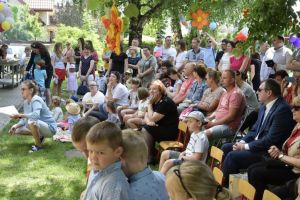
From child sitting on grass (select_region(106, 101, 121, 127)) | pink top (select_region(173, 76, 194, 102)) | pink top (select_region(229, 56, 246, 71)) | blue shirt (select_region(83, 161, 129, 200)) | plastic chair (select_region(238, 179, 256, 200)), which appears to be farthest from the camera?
pink top (select_region(229, 56, 246, 71))

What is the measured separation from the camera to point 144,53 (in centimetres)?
1011

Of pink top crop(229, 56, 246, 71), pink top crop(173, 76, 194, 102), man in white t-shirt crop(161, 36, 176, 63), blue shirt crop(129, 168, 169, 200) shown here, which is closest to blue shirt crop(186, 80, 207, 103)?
pink top crop(173, 76, 194, 102)

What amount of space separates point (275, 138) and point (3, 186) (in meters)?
3.26

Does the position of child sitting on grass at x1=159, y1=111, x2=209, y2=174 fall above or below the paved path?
above

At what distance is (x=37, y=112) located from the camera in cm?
648

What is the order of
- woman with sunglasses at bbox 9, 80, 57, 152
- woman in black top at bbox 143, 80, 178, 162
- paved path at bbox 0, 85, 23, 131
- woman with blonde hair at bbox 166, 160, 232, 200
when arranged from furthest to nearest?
paved path at bbox 0, 85, 23, 131
woman with sunglasses at bbox 9, 80, 57, 152
woman in black top at bbox 143, 80, 178, 162
woman with blonde hair at bbox 166, 160, 232, 200

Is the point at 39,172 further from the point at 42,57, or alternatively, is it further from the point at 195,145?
the point at 42,57

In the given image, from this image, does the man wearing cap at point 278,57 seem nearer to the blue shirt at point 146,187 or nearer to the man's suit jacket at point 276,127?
the man's suit jacket at point 276,127

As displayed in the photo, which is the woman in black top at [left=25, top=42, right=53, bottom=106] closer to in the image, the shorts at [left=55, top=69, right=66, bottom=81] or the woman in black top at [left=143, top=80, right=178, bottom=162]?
the shorts at [left=55, top=69, right=66, bottom=81]

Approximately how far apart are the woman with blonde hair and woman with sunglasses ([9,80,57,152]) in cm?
467

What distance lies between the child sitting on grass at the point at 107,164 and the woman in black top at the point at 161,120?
357 centimetres

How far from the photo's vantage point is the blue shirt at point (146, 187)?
2445mm

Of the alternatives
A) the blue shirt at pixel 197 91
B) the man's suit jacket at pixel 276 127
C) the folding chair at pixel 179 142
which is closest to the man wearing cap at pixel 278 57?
the blue shirt at pixel 197 91

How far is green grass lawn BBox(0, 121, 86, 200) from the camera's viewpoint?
16.5 feet
